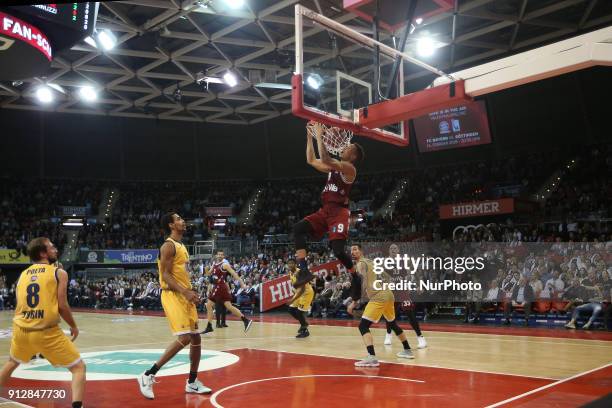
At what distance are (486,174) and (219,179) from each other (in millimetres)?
16049

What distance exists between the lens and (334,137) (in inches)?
292

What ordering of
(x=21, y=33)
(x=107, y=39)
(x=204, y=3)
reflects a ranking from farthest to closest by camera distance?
(x=107, y=39) → (x=204, y=3) → (x=21, y=33)

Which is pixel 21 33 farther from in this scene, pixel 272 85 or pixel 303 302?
pixel 272 85

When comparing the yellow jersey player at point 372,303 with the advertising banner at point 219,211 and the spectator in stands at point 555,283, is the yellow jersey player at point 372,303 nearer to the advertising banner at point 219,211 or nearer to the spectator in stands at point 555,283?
the spectator in stands at point 555,283

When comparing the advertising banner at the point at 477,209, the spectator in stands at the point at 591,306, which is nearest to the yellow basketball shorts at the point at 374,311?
the spectator in stands at the point at 591,306

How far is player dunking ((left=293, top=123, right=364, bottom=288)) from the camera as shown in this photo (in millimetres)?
6059

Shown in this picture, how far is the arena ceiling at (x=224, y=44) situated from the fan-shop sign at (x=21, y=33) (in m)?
6.83

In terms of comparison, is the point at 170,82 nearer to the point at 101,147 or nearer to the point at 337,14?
the point at 101,147

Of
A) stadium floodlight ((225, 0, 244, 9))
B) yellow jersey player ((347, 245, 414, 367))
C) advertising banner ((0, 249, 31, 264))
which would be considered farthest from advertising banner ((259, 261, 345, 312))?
advertising banner ((0, 249, 31, 264))

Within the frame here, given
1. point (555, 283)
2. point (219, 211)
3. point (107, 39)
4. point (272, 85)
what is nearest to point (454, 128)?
point (272, 85)

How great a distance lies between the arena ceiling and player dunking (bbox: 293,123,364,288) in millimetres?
9420

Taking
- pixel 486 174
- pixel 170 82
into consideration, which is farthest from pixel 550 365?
pixel 170 82

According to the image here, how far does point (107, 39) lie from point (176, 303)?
1732 cm

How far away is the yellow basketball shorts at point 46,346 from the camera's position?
15.7ft
